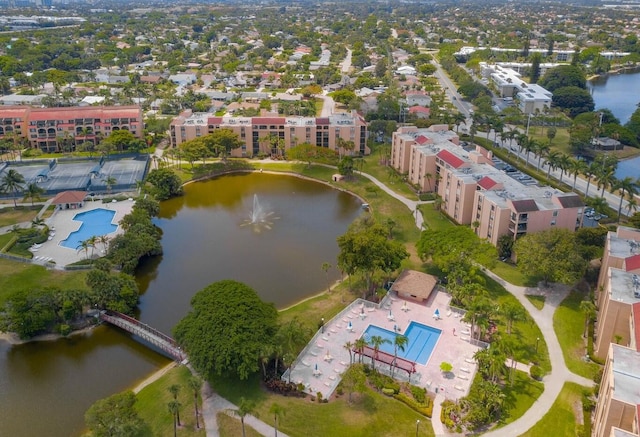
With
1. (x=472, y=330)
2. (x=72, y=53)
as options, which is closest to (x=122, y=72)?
(x=72, y=53)

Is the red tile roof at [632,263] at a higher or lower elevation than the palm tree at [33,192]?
higher

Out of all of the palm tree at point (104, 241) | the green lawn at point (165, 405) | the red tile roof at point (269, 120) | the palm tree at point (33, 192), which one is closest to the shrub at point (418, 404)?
the green lawn at point (165, 405)

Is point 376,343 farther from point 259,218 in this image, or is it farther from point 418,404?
point 259,218

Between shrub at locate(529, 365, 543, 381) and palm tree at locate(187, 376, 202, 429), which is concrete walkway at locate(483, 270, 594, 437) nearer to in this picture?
shrub at locate(529, 365, 543, 381)

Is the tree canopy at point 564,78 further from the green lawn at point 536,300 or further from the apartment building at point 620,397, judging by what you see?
the apartment building at point 620,397

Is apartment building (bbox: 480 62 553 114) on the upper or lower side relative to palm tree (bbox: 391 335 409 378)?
upper

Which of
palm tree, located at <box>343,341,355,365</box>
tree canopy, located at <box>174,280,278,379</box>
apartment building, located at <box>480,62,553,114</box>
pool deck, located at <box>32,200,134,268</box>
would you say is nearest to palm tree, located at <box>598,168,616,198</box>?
palm tree, located at <box>343,341,355,365</box>

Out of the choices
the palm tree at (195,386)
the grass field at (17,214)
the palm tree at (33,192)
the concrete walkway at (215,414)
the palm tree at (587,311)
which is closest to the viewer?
the palm tree at (195,386)
